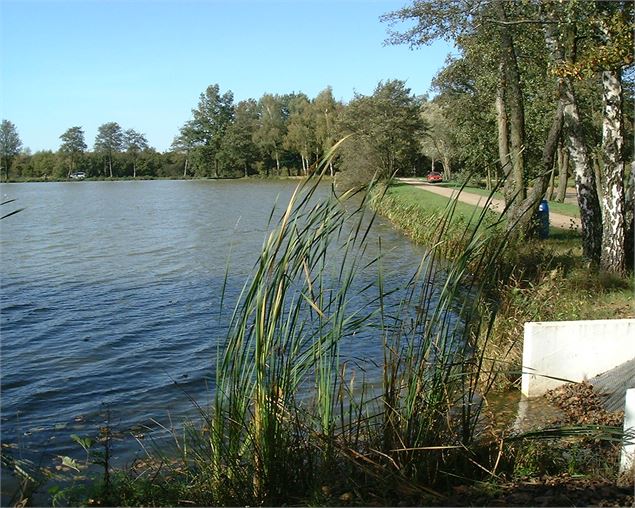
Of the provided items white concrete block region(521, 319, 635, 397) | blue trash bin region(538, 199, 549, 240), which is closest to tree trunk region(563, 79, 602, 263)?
blue trash bin region(538, 199, 549, 240)

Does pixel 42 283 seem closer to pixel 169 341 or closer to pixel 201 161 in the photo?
pixel 169 341

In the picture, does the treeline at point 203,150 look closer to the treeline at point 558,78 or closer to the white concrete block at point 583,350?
the treeline at point 558,78

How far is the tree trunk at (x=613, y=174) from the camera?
10.4 meters

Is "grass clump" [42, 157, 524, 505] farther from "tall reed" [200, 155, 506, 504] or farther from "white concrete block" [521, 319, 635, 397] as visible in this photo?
"white concrete block" [521, 319, 635, 397]

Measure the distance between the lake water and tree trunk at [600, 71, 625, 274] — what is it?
3.36m

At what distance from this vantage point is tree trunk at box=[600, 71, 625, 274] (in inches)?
410

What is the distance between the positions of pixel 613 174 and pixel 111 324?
8.05 meters

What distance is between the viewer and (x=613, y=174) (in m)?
10.6

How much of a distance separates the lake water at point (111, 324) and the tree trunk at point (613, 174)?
11.0 feet

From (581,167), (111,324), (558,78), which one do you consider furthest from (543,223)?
(111,324)

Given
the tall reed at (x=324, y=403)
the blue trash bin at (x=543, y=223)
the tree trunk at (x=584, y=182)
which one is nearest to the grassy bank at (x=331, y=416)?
the tall reed at (x=324, y=403)

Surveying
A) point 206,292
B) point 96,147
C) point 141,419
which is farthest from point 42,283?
point 96,147

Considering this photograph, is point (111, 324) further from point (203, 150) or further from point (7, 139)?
point (203, 150)

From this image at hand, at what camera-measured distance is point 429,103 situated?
49.7 metres
